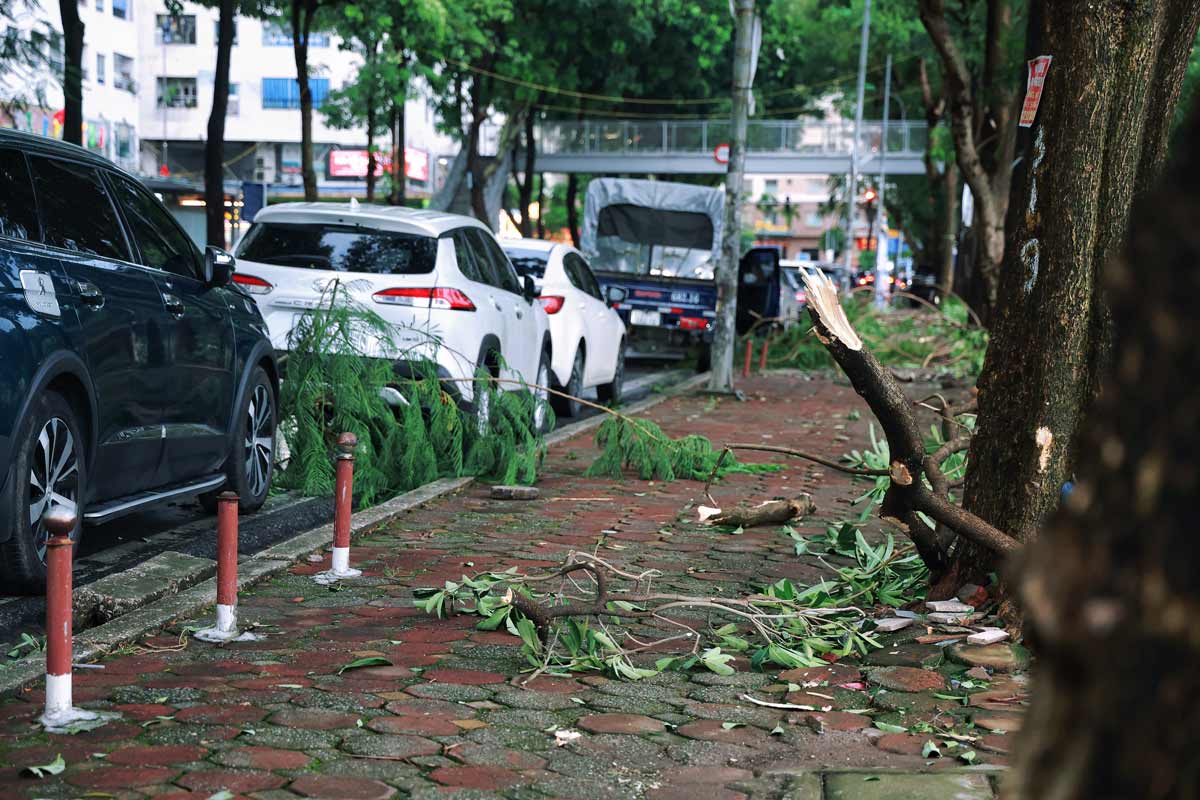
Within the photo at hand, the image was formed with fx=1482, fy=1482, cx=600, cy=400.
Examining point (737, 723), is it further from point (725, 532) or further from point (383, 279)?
point (383, 279)

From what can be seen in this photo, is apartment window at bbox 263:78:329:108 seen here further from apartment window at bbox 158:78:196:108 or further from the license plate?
the license plate

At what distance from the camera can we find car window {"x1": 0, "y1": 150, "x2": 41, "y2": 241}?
5.82m

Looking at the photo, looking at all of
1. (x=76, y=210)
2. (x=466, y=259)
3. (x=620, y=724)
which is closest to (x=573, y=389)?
(x=466, y=259)

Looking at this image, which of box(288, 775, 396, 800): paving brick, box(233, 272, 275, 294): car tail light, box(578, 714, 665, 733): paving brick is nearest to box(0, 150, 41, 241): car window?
box(288, 775, 396, 800): paving brick

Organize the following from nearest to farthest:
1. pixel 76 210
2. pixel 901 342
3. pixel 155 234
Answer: pixel 76 210
pixel 155 234
pixel 901 342

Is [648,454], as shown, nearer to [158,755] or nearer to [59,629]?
[59,629]

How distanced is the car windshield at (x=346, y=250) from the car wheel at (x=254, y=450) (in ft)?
6.09

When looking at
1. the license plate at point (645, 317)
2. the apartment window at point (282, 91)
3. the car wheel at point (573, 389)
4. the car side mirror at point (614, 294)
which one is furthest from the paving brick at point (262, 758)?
the apartment window at point (282, 91)

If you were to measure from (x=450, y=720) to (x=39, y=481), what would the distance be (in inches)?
91.5

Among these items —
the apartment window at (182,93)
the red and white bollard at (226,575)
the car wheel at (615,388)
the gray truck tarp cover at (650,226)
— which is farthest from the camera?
the apartment window at (182,93)

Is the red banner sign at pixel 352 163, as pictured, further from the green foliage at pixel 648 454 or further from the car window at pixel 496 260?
the green foliage at pixel 648 454

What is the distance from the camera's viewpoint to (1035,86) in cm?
604

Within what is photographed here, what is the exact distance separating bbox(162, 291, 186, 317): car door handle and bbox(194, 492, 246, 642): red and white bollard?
1956 mm

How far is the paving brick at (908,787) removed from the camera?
378cm
